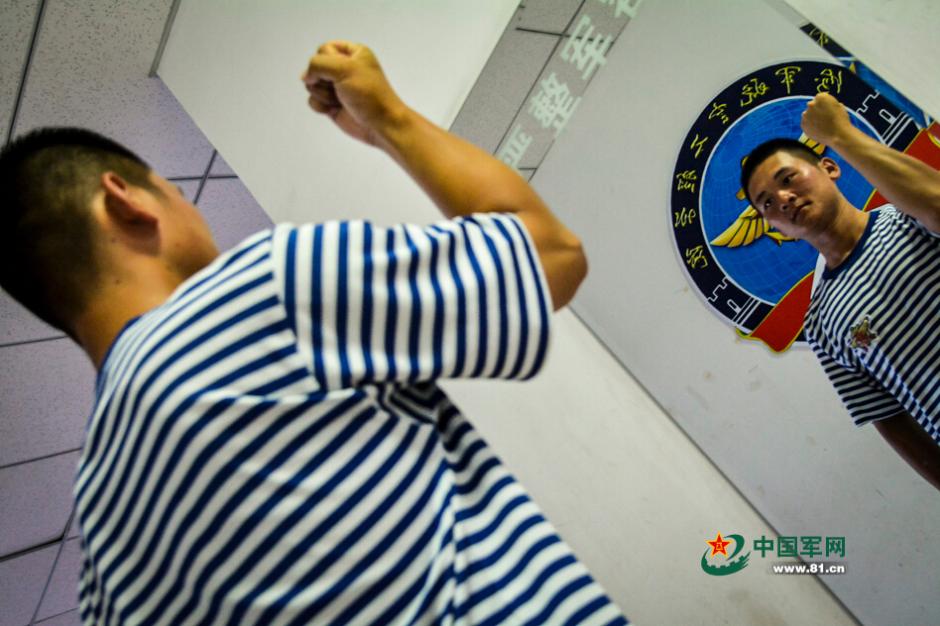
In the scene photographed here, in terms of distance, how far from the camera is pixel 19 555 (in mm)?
2502

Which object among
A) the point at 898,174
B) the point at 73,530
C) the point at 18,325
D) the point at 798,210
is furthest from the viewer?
the point at 73,530

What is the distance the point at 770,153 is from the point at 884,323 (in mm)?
431

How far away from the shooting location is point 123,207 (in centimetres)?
74

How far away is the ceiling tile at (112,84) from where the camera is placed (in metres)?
1.63

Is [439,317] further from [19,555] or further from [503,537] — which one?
[19,555]

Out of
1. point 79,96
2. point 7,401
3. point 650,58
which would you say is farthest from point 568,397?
point 7,401

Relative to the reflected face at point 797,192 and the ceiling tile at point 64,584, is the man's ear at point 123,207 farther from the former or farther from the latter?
the ceiling tile at point 64,584

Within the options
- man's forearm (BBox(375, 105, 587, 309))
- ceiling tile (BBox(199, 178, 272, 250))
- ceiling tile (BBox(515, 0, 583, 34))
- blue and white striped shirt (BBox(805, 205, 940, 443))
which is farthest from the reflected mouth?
ceiling tile (BBox(199, 178, 272, 250))

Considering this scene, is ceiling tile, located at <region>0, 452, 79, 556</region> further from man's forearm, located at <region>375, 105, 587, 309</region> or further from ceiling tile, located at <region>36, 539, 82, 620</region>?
man's forearm, located at <region>375, 105, 587, 309</region>

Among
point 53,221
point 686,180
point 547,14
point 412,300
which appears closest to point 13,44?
point 53,221

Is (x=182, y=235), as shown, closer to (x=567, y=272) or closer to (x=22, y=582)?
(x=567, y=272)

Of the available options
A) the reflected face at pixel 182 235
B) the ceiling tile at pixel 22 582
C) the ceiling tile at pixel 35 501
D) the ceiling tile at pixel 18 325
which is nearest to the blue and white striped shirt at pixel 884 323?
the reflected face at pixel 182 235

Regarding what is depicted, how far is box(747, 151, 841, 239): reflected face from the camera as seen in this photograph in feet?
4.55

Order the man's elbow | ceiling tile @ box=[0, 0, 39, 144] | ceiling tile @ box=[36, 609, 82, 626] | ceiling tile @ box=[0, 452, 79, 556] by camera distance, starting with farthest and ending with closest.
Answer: ceiling tile @ box=[36, 609, 82, 626]
ceiling tile @ box=[0, 452, 79, 556]
ceiling tile @ box=[0, 0, 39, 144]
the man's elbow
